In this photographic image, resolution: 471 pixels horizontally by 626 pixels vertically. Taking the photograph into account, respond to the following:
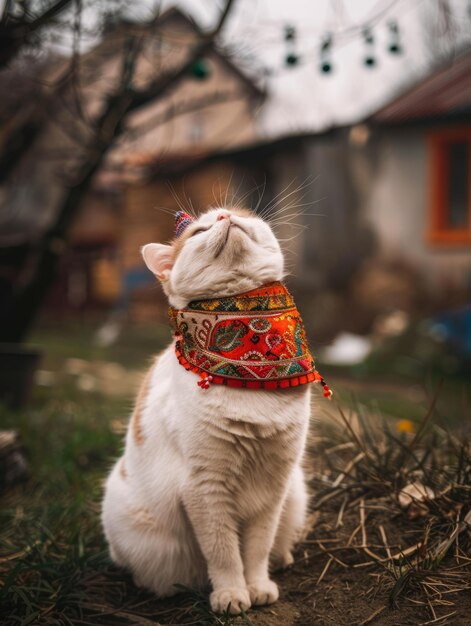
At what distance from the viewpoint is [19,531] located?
253 cm

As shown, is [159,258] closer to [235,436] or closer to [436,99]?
[235,436]

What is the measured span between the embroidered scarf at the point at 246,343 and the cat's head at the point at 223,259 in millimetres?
39

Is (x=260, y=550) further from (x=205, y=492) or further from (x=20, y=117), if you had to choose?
(x=20, y=117)

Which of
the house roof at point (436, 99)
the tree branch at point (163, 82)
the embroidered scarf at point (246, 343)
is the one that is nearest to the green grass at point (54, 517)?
the embroidered scarf at point (246, 343)

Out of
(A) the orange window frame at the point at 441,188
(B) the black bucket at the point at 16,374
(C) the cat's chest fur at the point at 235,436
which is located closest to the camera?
(C) the cat's chest fur at the point at 235,436

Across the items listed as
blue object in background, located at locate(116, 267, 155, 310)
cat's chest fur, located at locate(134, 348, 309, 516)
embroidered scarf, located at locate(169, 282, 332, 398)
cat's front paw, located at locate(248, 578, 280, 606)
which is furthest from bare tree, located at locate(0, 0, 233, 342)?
blue object in background, located at locate(116, 267, 155, 310)

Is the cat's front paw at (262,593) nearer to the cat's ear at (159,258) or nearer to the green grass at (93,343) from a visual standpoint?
the cat's ear at (159,258)

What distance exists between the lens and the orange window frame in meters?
9.11

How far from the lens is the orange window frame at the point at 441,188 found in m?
9.11

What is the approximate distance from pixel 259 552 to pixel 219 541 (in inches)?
7.3

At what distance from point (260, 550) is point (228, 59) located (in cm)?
304

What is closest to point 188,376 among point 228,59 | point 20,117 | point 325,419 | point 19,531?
point 19,531

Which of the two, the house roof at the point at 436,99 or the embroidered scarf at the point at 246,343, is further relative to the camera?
the house roof at the point at 436,99

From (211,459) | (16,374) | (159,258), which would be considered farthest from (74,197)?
(211,459)
